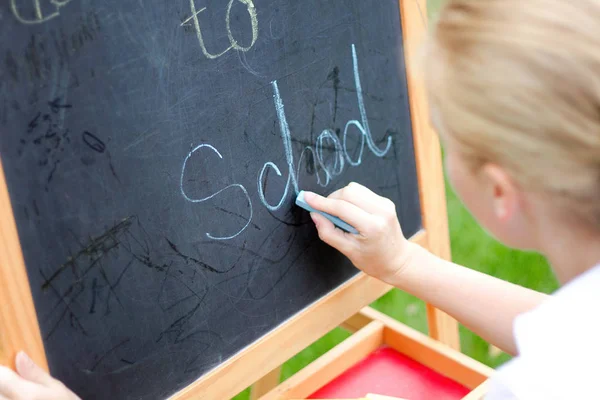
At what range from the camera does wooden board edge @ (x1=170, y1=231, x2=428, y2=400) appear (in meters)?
0.91

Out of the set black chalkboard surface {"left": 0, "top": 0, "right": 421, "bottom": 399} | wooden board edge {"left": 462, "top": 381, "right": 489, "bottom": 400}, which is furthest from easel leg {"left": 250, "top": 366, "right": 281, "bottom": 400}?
wooden board edge {"left": 462, "top": 381, "right": 489, "bottom": 400}

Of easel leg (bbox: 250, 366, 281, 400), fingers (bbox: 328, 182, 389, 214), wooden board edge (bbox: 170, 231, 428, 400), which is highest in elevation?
fingers (bbox: 328, 182, 389, 214)

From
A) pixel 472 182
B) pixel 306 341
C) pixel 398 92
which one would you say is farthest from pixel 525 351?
pixel 398 92

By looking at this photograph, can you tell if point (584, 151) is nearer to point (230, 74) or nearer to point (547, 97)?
point (547, 97)

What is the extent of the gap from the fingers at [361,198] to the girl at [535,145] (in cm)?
22

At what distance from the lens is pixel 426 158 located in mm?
1137

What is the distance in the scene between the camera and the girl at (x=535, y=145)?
1.88 ft

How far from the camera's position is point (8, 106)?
647mm

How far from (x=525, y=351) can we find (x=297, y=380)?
1.51ft

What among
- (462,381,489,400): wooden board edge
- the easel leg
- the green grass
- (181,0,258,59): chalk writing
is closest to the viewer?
(181,0,258,59): chalk writing

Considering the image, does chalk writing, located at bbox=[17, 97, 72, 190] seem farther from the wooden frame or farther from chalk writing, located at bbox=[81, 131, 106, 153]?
the wooden frame

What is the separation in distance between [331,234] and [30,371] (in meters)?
0.45

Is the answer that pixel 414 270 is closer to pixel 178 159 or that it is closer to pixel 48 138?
pixel 178 159

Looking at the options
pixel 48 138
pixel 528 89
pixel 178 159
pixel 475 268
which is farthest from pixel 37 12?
pixel 475 268
